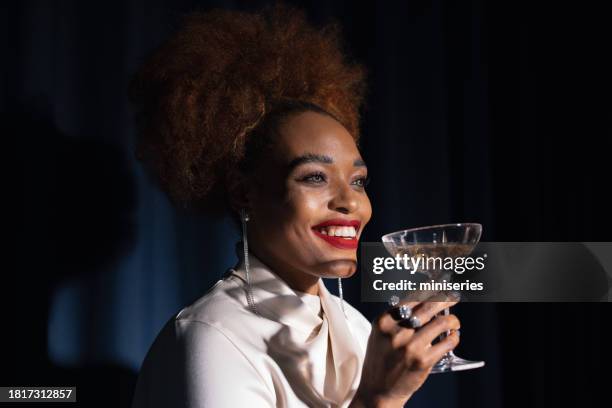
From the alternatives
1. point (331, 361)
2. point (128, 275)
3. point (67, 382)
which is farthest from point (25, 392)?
point (331, 361)

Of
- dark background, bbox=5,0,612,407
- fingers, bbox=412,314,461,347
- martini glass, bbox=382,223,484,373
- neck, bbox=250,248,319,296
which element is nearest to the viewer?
fingers, bbox=412,314,461,347

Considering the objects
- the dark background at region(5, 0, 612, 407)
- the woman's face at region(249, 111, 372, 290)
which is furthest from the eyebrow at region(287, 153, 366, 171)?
the dark background at region(5, 0, 612, 407)

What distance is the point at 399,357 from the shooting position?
A: 120 centimetres

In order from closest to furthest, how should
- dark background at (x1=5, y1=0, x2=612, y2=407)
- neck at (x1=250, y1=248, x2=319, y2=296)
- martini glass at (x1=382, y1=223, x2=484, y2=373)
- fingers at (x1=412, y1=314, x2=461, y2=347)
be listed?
fingers at (x1=412, y1=314, x2=461, y2=347) < martini glass at (x1=382, y1=223, x2=484, y2=373) < neck at (x1=250, y1=248, x2=319, y2=296) < dark background at (x1=5, y1=0, x2=612, y2=407)

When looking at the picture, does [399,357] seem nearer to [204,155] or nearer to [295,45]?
[204,155]

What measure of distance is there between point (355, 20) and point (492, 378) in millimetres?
1154

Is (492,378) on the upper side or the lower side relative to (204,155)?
lower

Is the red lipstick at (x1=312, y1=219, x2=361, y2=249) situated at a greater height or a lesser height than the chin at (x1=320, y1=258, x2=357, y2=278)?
greater

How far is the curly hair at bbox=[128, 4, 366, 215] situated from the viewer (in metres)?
1.52

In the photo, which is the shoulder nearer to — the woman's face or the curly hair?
the woman's face

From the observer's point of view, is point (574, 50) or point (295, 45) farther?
point (574, 50)

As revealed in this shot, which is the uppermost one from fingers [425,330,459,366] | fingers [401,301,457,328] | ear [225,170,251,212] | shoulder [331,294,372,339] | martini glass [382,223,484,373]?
ear [225,170,251,212]

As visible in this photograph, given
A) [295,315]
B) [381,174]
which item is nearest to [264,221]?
[295,315]

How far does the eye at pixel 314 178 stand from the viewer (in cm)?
142
